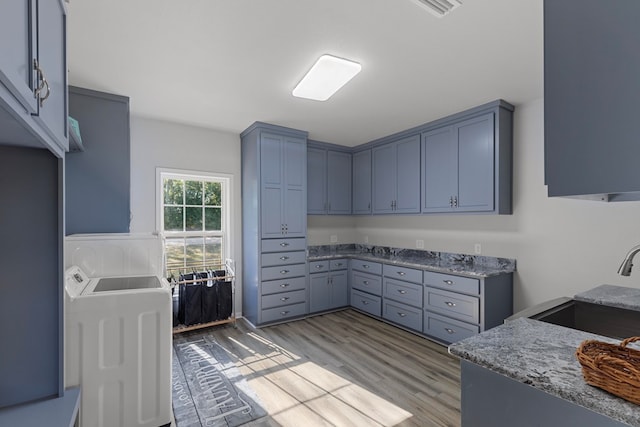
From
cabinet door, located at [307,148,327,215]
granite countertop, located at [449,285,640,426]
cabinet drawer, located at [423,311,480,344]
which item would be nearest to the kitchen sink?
granite countertop, located at [449,285,640,426]

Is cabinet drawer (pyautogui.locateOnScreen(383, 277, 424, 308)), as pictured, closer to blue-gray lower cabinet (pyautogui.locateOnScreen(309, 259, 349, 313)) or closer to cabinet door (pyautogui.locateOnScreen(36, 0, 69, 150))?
blue-gray lower cabinet (pyautogui.locateOnScreen(309, 259, 349, 313))

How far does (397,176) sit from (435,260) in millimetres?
1212

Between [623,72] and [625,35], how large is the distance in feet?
0.27

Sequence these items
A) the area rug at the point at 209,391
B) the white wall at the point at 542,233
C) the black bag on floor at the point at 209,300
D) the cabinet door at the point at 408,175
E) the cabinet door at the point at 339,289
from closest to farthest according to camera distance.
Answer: the area rug at the point at 209,391 < the white wall at the point at 542,233 < the black bag on floor at the point at 209,300 < the cabinet door at the point at 408,175 < the cabinet door at the point at 339,289

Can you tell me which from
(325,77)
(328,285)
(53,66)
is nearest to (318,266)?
(328,285)

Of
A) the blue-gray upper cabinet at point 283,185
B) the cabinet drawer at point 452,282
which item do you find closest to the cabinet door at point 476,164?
the cabinet drawer at point 452,282

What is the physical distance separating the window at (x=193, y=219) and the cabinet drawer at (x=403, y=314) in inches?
88.9

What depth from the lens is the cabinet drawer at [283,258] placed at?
3573mm

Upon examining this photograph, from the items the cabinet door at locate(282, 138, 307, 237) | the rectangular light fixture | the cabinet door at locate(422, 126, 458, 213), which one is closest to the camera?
the rectangular light fixture

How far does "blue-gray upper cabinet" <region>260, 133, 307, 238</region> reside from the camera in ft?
11.7

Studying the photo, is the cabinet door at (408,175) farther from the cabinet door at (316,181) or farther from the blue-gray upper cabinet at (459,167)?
the cabinet door at (316,181)

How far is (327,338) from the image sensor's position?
10.6 ft

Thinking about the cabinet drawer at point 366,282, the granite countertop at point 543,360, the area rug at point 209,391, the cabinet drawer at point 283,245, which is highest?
the cabinet drawer at point 283,245

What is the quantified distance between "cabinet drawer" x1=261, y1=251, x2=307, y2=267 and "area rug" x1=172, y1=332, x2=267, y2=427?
42.3 inches
